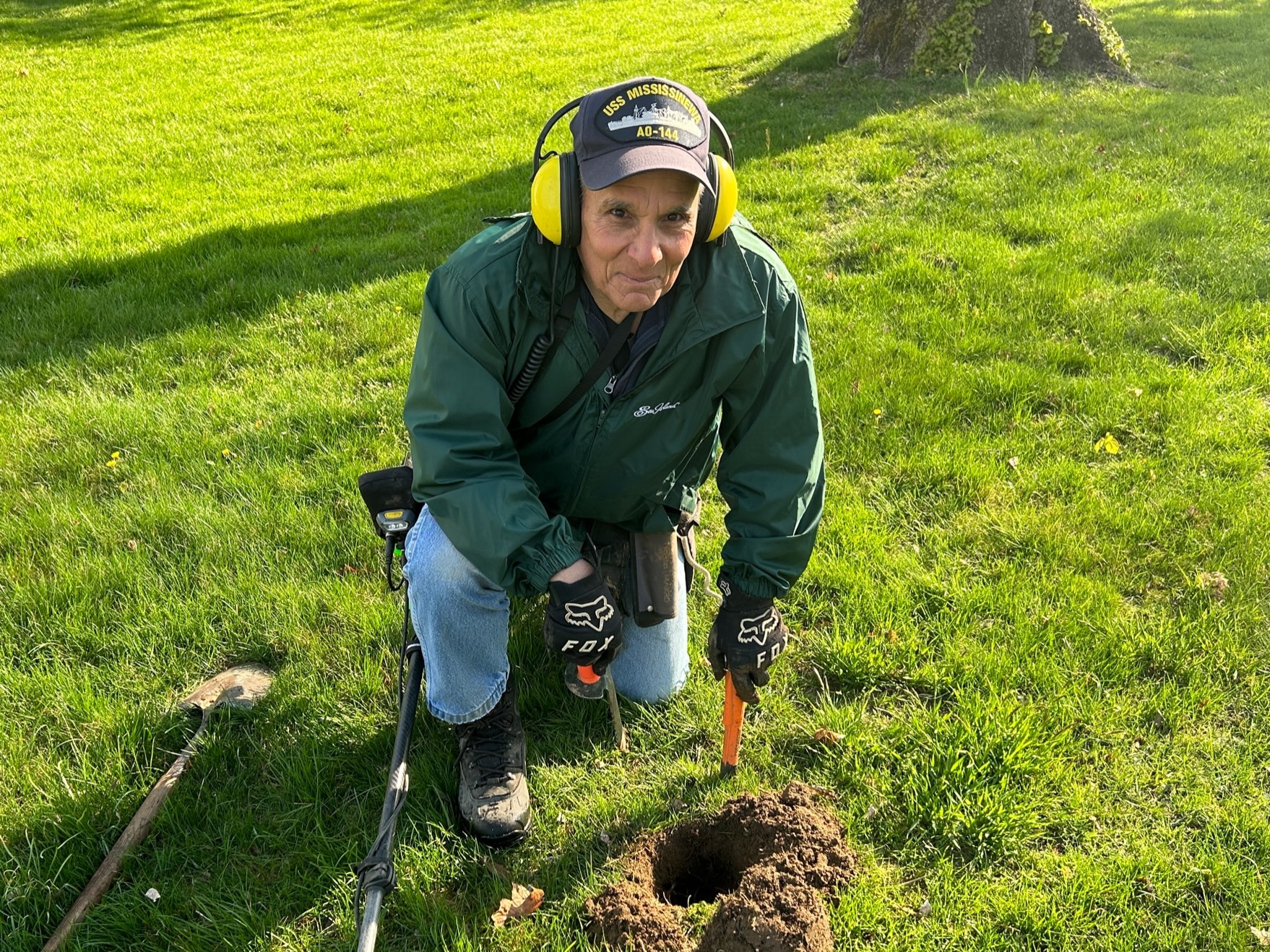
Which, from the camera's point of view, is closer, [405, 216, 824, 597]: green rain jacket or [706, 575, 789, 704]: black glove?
[405, 216, 824, 597]: green rain jacket

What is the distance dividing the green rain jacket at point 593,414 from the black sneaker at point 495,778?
60 cm

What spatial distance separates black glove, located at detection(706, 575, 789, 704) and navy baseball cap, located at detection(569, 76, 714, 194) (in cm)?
122

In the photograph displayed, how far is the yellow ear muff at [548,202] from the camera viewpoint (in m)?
2.38

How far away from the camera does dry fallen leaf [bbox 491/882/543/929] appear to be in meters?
2.65

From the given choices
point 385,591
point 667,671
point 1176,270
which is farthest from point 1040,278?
point 385,591

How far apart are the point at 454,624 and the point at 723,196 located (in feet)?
4.82

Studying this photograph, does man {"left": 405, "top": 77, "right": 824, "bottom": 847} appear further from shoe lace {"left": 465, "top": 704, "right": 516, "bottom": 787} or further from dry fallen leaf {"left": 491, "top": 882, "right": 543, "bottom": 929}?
dry fallen leaf {"left": 491, "top": 882, "right": 543, "bottom": 929}

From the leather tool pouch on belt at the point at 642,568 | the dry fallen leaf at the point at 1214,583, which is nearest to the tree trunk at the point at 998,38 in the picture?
the dry fallen leaf at the point at 1214,583

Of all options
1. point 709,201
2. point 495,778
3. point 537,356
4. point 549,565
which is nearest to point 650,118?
point 709,201

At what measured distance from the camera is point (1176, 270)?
5.89 metres

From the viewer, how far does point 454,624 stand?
110 inches

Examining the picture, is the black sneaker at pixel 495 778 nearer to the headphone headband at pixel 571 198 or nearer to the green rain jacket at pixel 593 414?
the green rain jacket at pixel 593 414

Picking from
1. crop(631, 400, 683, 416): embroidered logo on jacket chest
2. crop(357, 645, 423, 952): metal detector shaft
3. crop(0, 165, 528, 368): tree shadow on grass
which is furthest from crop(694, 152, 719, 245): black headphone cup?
crop(0, 165, 528, 368): tree shadow on grass

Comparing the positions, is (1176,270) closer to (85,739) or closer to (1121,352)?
(1121,352)
